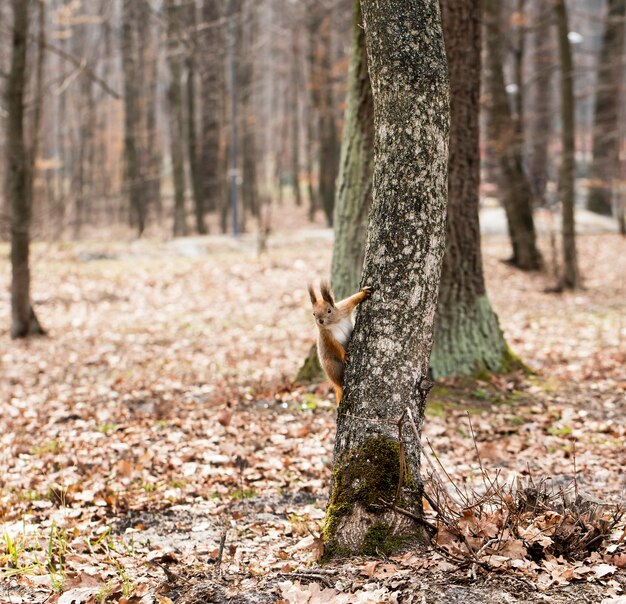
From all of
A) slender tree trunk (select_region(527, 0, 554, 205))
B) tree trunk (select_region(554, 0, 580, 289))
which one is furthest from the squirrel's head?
slender tree trunk (select_region(527, 0, 554, 205))

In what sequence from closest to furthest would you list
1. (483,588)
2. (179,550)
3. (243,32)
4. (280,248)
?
(483,588) < (179,550) < (280,248) < (243,32)

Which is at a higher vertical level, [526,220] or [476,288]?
[526,220]

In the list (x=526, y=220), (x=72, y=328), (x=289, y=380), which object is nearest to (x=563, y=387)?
(x=289, y=380)

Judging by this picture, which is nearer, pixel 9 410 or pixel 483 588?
pixel 483 588

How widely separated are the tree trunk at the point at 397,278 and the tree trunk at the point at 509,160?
13.3 metres

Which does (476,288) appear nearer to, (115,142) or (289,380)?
(289,380)

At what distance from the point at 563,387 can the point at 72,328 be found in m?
8.74

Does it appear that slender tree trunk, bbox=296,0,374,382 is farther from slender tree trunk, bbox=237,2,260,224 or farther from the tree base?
slender tree trunk, bbox=237,2,260,224

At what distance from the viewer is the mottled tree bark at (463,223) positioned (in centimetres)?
757

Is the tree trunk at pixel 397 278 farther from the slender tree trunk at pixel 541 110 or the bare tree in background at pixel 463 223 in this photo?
the slender tree trunk at pixel 541 110

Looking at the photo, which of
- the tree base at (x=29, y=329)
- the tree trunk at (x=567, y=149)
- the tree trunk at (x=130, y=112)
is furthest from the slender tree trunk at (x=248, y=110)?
the tree base at (x=29, y=329)

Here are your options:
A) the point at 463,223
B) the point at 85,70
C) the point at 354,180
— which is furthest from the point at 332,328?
the point at 85,70

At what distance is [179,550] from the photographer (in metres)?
4.56

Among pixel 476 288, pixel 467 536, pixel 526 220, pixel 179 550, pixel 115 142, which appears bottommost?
pixel 179 550
